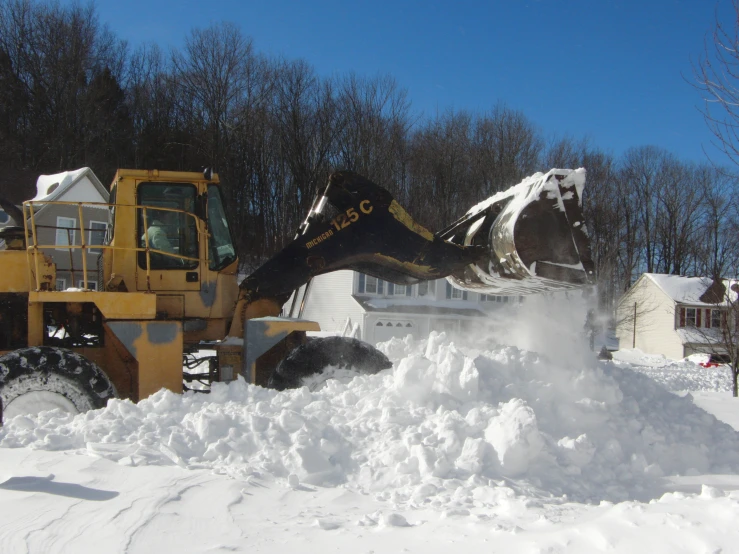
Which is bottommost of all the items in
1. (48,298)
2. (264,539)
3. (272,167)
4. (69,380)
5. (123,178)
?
(264,539)

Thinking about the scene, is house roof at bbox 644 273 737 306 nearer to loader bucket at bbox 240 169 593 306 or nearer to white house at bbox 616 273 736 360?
white house at bbox 616 273 736 360

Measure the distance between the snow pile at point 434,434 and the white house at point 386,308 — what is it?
20.7 meters

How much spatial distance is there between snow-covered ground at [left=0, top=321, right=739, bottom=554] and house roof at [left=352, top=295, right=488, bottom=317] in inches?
811

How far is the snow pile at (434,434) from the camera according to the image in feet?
15.0

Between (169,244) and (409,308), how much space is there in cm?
2212

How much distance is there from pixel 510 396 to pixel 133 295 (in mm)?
3605

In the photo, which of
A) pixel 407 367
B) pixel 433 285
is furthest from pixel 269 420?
pixel 433 285

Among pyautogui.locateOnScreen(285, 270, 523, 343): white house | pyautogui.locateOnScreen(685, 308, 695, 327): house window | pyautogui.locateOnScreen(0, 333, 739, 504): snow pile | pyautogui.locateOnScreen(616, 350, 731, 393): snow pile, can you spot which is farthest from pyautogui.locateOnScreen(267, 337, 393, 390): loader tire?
pyautogui.locateOnScreen(685, 308, 695, 327): house window

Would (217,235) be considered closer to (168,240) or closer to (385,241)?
(168,240)

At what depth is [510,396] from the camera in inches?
235

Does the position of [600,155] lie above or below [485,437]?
above

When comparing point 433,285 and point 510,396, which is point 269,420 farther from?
point 433,285

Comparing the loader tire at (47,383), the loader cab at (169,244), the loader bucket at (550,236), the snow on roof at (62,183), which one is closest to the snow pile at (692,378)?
the loader bucket at (550,236)

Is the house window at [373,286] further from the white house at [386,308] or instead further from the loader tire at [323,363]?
the loader tire at [323,363]
